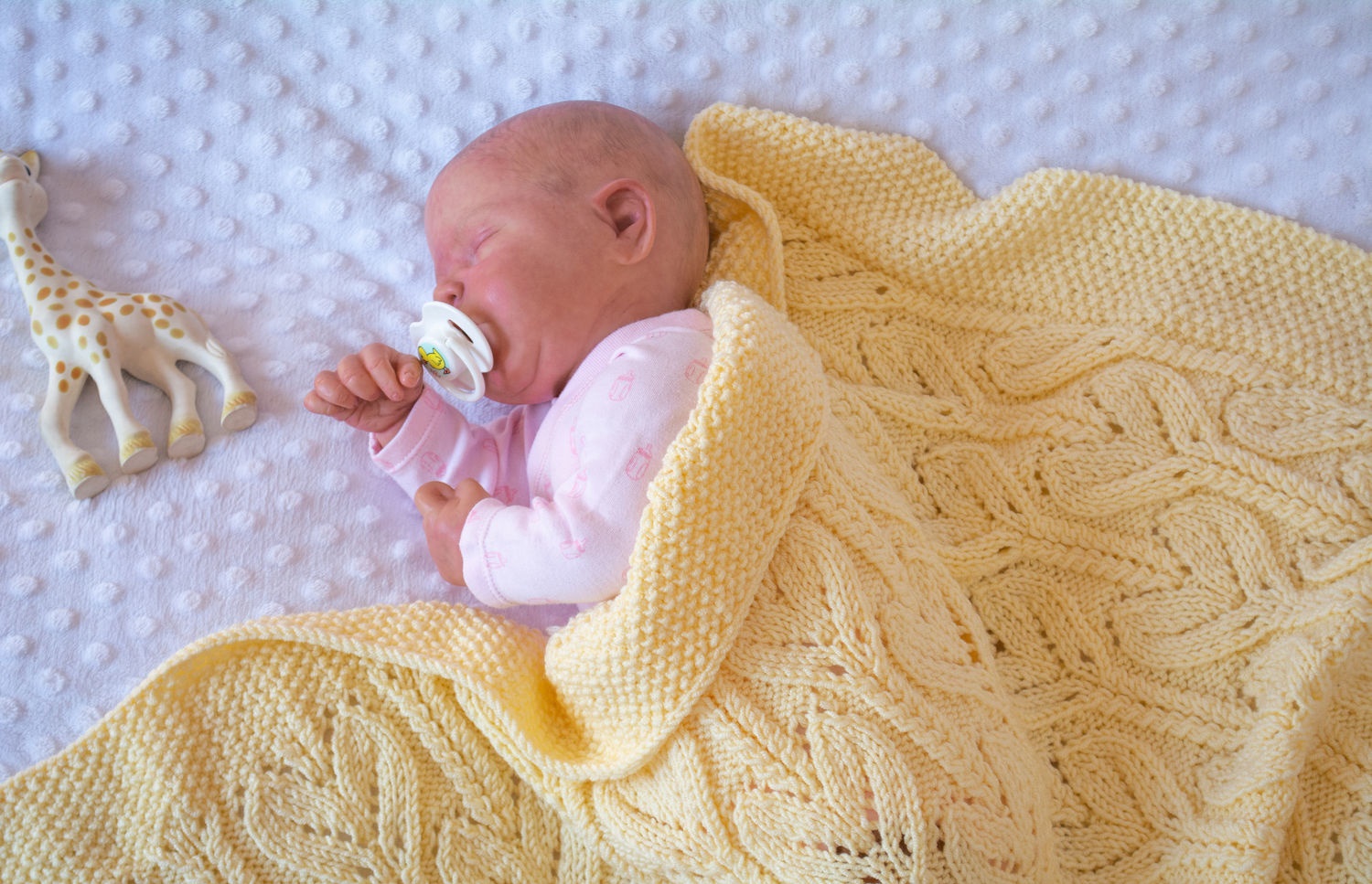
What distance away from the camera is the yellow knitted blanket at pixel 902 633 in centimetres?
91

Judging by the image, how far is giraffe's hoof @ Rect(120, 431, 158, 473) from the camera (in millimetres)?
1048

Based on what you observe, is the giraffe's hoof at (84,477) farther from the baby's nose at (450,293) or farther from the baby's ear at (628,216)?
the baby's ear at (628,216)

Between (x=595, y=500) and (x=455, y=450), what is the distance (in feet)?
0.87

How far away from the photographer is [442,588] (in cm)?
109

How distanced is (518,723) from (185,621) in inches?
14.8

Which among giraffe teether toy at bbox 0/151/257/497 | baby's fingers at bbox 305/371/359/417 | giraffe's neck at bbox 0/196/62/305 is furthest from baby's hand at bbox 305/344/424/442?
giraffe's neck at bbox 0/196/62/305

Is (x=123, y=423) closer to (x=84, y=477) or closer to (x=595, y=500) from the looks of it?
(x=84, y=477)

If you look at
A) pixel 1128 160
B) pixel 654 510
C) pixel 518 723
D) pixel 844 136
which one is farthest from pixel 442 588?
pixel 1128 160

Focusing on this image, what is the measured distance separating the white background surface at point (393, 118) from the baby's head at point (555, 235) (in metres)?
0.14

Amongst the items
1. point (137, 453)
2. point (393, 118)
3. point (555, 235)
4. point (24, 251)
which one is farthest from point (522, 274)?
point (24, 251)

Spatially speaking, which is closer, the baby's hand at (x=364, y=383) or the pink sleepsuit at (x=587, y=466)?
the pink sleepsuit at (x=587, y=466)

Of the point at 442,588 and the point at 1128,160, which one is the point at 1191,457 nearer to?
the point at 1128,160

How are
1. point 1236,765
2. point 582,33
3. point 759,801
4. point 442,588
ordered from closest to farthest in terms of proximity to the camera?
point 759,801 → point 1236,765 → point 442,588 → point 582,33

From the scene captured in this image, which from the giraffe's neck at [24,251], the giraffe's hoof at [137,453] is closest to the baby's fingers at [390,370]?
the giraffe's hoof at [137,453]
